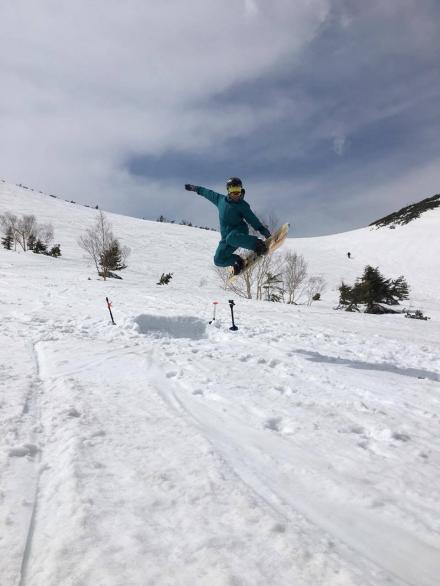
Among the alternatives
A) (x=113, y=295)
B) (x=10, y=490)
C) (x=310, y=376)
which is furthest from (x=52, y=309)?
(x=10, y=490)

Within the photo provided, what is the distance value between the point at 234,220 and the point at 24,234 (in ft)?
141

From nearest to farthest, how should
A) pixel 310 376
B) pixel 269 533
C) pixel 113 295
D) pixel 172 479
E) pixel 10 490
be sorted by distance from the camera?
pixel 269 533 < pixel 10 490 < pixel 172 479 < pixel 310 376 < pixel 113 295

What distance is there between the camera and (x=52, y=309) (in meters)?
9.24

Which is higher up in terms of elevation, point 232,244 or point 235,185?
point 235,185

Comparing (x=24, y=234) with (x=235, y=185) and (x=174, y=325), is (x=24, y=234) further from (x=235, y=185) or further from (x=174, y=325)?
(x=235, y=185)

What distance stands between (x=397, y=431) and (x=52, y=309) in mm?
8584

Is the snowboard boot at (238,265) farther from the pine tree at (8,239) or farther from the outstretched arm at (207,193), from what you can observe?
the pine tree at (8,239)

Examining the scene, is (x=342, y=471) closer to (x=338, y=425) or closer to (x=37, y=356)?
(x=338, y=425)

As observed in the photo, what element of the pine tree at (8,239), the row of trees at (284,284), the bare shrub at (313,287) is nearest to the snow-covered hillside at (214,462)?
the row of trees at (284,284)

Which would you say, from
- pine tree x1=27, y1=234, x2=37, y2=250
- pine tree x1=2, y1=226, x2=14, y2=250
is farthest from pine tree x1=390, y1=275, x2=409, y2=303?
pine tree x1=2, y1=226, x2=14, y2=250

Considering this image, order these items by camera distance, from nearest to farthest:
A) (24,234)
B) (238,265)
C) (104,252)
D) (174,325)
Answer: (238,265)
(174,325)
(104,252)
(24,234)

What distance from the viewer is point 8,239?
4181cm

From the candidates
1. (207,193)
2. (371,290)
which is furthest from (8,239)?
(207,193)

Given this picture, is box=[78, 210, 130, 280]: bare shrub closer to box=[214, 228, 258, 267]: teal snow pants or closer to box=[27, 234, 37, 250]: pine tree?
box=[27, 234, 37, 250]: pine tree
